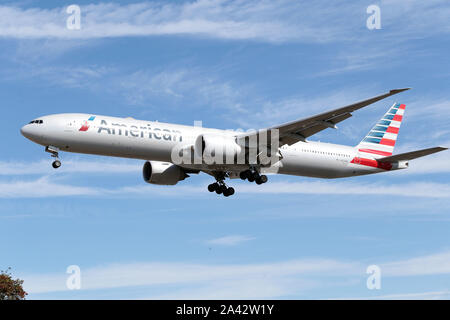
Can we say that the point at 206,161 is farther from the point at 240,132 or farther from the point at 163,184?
the point at 163,184

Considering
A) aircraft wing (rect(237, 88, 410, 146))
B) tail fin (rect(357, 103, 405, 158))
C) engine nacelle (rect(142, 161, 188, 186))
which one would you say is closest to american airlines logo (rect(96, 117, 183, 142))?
aircraft wing (rect(237, 88, 410, 146))

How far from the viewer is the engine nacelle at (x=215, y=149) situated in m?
37.8

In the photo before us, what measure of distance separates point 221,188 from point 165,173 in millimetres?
4326

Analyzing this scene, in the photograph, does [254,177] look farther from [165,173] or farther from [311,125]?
[165,173]

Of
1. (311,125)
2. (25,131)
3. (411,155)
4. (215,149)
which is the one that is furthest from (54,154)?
(411,155)

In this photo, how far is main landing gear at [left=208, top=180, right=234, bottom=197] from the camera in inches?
1721

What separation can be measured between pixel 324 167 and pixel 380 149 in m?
6.74

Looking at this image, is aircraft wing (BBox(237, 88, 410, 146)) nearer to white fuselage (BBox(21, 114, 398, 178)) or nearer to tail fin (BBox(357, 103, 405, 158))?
white fuselage (BBox(21, 114, 398, 178))

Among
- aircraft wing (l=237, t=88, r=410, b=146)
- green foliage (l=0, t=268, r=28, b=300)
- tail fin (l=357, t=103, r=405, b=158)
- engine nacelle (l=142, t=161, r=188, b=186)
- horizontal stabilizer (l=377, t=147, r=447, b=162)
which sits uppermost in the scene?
tail fin (l=357, t=103, r=405, b=158)

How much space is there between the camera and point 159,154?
3812cm

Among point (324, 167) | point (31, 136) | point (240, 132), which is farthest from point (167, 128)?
point (324, 167)

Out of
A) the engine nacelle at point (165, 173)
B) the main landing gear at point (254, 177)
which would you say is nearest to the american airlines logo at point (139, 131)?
the main landing gear at point (254, 177)

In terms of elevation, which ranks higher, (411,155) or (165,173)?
(411,155)

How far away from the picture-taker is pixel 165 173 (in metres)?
44.8
